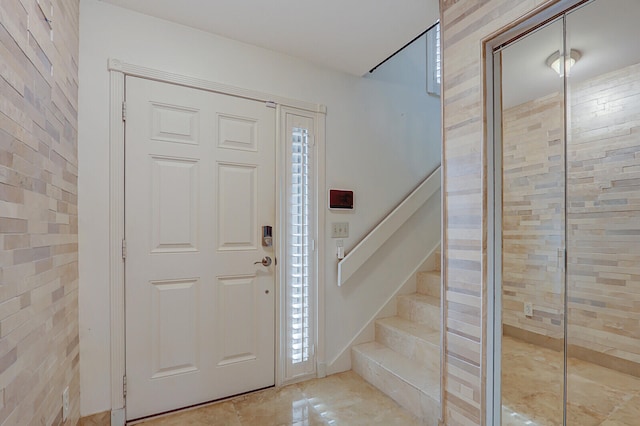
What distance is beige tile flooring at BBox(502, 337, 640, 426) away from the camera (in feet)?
4.94

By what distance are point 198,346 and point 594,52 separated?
272cm

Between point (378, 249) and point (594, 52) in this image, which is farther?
point (378, 249)

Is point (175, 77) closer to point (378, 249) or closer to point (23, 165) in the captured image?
point (23, 165)

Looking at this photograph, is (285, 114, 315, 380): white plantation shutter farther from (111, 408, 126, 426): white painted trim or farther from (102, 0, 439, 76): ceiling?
(111, 408, 126, 426): white painted trim

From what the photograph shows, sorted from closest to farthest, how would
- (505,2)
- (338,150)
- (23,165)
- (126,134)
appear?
(23,165)
(505,2)
(126,134)
(338,150)

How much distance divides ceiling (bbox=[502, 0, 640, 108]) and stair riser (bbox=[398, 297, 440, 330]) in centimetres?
156

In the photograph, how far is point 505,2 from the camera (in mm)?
1410

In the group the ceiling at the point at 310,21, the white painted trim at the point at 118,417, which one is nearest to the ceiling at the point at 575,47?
the ceiling at the point at 310,21

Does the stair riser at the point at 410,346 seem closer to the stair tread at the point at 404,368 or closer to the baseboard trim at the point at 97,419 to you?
the stair tread at the point at 404,368

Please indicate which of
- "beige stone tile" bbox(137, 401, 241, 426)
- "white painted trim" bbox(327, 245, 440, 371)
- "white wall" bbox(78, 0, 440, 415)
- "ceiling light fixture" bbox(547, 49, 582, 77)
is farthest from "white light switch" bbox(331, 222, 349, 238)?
"ceiling light fixture" bbox(547, 49, 582, 77)

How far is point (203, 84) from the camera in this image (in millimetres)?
2031

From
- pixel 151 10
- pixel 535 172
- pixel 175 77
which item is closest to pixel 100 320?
pixel 175 77

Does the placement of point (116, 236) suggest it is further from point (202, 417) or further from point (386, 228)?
point (386, 228)

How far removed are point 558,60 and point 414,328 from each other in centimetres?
190
